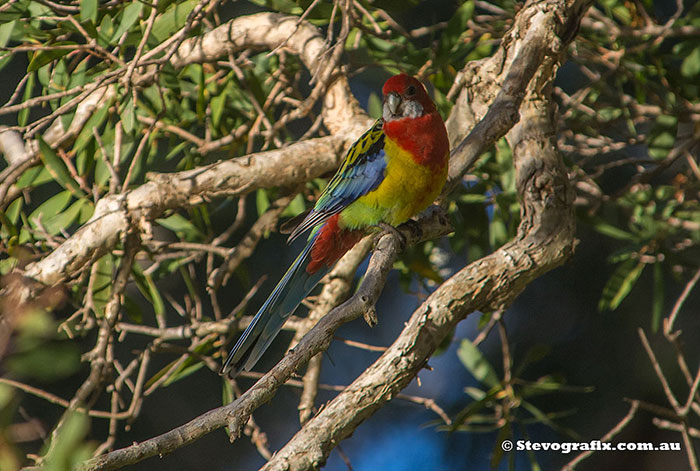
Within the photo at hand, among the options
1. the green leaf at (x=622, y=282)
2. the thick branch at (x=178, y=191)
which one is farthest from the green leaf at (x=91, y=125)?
the green leaf at (x=622, y=282)

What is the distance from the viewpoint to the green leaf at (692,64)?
99.9 inches

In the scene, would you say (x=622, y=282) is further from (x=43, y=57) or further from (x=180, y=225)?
(x=43, y=57)

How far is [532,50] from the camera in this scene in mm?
2107

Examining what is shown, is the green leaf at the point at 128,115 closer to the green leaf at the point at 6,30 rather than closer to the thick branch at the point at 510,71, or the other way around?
the green leaf at the point at 6,30

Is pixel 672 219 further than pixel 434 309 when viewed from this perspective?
Yes

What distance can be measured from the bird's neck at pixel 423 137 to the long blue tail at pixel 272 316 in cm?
43

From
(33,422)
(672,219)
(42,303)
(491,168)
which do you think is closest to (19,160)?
(42,303)

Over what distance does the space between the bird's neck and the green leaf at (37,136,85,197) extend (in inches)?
43.0

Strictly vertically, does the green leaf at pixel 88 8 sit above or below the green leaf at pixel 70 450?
above

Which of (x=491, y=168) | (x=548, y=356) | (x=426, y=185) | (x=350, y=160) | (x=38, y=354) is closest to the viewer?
(x=38, y=354)

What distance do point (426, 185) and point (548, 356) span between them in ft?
7.21

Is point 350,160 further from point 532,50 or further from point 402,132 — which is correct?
point 532,50

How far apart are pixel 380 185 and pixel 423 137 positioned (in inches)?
8.3

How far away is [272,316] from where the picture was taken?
75.8 inches
